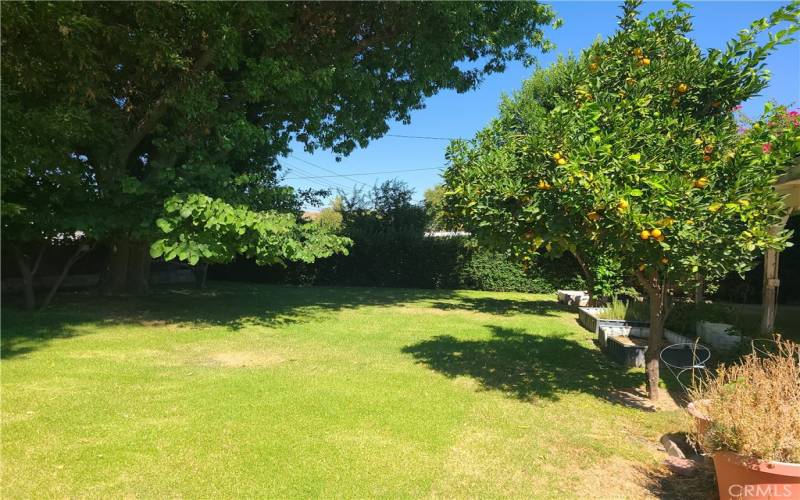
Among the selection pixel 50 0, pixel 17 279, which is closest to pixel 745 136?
pixel 50 0

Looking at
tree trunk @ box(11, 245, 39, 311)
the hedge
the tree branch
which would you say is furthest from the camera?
the hedge

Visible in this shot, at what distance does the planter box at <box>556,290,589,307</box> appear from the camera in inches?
598

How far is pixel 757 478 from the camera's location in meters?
3.00

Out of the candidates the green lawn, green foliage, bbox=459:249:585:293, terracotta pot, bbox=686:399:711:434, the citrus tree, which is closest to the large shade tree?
the green lawn

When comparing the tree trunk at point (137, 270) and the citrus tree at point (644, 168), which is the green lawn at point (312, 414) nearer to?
the citrus tree at point (644, 168)

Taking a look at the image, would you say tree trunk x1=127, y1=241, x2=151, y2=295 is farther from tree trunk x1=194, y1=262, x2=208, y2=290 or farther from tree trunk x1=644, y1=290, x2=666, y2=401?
tree trunk x1=644, y1=290, x2=666, y2=401

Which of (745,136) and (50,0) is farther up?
(50,0)

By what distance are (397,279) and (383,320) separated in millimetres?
10299

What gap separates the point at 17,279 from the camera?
14.1 m

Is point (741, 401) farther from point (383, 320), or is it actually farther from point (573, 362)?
point (383, 320)

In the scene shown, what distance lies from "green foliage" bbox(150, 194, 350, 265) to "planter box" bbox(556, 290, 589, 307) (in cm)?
933

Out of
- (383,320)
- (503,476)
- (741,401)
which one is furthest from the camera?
(383,320)

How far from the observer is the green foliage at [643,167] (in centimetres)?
441

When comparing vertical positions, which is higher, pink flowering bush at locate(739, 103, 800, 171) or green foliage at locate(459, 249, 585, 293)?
pink flowering bush at locate(739, 103, 800, 171)
